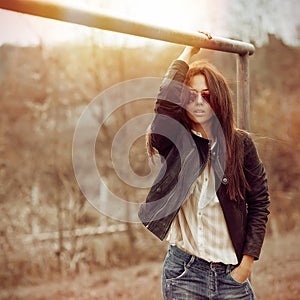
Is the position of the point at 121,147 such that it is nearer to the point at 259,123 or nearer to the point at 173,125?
the point at 259,123

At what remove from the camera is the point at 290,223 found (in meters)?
7.84

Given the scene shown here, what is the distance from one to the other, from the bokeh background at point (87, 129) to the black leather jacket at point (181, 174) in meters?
4.02

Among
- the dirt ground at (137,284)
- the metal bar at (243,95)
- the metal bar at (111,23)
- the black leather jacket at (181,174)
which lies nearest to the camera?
the metal bar at (111,23)

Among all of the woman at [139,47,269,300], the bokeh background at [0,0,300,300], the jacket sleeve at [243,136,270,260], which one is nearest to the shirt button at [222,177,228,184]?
the woman at [139,47,269,300]

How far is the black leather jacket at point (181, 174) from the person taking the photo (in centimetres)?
193

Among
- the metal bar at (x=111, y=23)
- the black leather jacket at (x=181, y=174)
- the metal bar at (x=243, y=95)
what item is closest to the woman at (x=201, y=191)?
the black leather jacket at (x=181, y=174)

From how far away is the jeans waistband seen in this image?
1936 millimetres

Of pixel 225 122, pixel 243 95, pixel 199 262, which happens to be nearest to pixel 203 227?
pixel 199 262

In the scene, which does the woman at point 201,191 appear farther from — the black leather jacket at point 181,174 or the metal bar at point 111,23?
the metal bar at point 111,23

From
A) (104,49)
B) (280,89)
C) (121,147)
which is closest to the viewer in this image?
(104,49)

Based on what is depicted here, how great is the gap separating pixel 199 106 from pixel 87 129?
4.90 metres

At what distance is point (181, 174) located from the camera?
6.40 feet


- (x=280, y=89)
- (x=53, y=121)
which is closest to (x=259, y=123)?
(x=280, y=89)

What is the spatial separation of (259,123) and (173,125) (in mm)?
5432
